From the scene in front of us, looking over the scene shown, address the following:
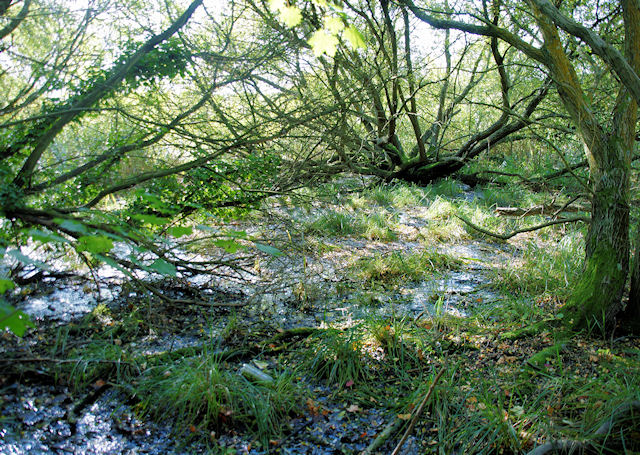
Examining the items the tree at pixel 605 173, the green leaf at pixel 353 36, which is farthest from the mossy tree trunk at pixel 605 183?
the green leaf at pixel 353 36

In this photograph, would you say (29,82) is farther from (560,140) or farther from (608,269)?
(560,140)

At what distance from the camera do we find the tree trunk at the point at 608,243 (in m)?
2.79

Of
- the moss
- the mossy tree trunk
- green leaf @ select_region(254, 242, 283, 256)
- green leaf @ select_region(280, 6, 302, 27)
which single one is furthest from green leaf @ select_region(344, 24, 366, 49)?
the moss

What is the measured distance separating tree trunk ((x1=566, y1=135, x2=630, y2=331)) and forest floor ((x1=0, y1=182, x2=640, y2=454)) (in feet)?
0.42

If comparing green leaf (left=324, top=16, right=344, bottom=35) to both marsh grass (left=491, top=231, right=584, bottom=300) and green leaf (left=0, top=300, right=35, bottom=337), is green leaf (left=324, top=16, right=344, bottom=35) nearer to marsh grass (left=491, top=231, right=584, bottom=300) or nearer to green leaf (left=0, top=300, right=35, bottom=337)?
green leaf (left=0, top=300, right=35, bottom=337)

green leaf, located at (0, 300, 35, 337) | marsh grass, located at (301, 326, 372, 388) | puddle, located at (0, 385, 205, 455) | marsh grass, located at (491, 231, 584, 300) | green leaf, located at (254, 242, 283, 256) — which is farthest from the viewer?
marsh grass, located at (491, 231, 584, 300)

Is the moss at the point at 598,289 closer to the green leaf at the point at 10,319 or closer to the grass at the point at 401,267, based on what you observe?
the grass at the point at 401,267

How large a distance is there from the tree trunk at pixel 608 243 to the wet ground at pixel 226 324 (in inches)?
35.7

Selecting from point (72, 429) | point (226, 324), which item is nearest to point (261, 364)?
point (226, 324)

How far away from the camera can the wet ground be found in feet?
7.22

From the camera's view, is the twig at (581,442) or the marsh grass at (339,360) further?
the marsh grass at (339,360)

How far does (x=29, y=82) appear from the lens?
2.99m

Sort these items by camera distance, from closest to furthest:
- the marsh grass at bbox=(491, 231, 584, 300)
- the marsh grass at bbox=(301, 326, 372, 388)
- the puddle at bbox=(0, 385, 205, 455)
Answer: the puddle at bbox=(0, 385, 205, 455) < the marsh grass at bbox=(301, 326, 372, 388) < the marsh grass at bbox=(491, 231, 584, 300)

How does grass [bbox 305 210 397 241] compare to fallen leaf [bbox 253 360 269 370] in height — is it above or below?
above
